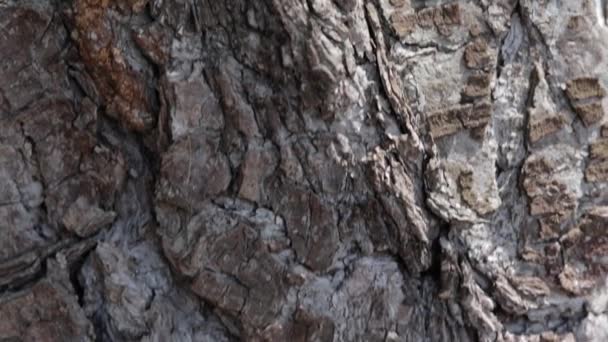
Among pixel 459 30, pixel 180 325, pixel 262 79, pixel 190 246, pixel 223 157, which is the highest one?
pixel 459 30

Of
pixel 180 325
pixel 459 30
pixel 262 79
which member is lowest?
pixel 180 325

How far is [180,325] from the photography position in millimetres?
1096

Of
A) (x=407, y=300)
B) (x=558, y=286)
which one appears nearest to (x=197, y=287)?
(x=407, y=300)

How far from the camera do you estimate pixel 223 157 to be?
107 centimetres

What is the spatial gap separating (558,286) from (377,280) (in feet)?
0.91

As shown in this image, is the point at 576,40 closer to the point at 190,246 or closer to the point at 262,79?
the point at 262,79

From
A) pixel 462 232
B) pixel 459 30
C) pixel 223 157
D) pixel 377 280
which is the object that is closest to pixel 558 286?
pixel 462 232

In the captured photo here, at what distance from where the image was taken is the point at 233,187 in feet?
3.53

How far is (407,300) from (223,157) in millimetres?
332

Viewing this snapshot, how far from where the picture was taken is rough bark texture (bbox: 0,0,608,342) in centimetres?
105

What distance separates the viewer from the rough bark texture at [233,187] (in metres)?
1.05

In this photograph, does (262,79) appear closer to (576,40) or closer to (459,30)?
(459,30)

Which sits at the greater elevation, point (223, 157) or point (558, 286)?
point (223, 157)

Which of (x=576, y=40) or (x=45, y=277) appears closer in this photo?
(x=45, y=277)
